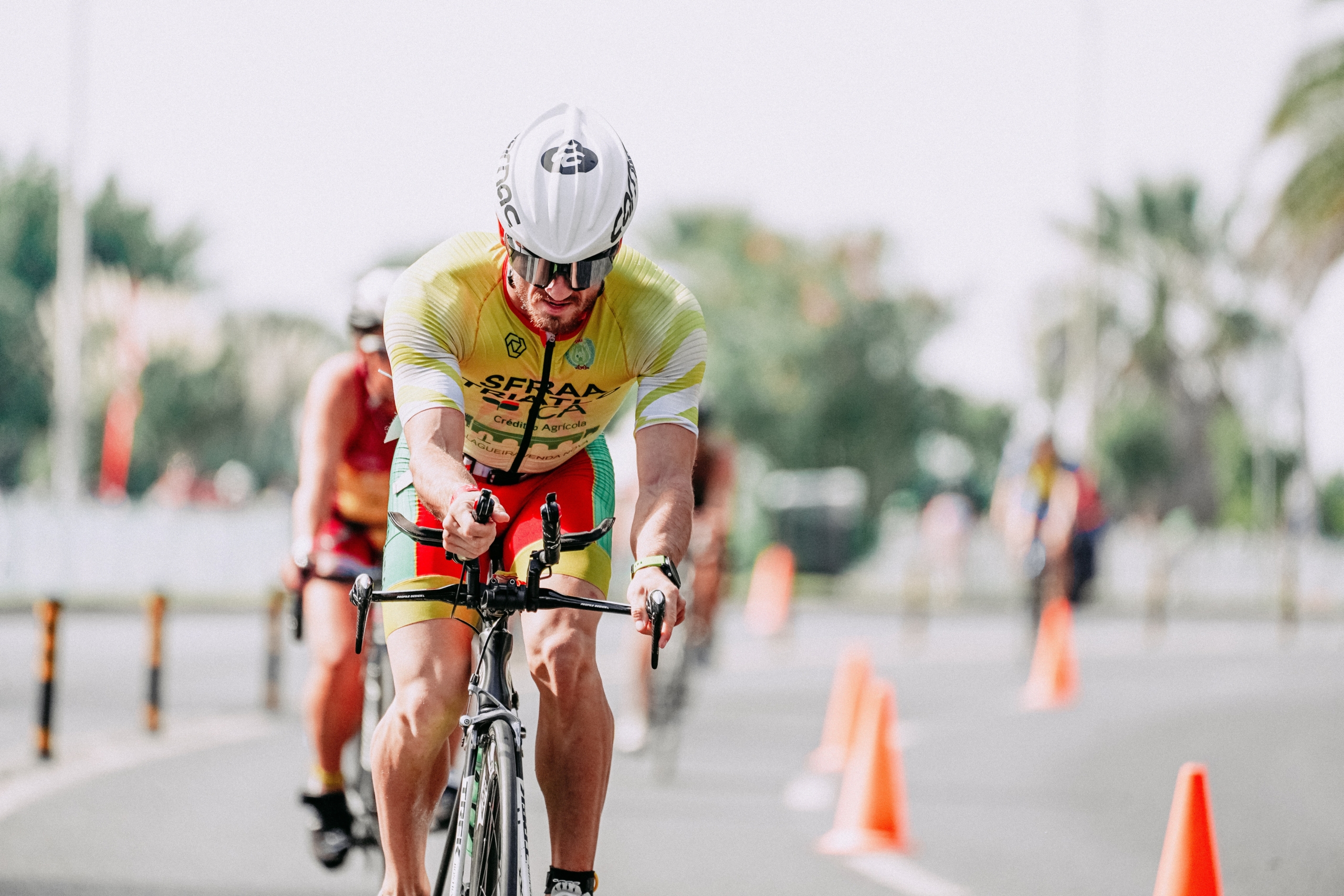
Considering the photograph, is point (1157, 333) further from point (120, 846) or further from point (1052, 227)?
point (120, 846)

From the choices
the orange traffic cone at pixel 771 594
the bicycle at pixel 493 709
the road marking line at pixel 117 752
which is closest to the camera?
the bicycle at pixel 493 709

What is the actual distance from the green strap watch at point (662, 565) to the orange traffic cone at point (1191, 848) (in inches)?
87.4

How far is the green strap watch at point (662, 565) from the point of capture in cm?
430

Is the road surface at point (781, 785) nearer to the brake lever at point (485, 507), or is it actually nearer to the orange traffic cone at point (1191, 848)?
the orange traffic cone at point (1191, 848)

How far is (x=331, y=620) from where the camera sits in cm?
668

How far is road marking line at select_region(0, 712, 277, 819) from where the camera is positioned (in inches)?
356

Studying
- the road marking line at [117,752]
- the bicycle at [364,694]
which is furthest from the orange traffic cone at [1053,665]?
the bicycle at [364,694]

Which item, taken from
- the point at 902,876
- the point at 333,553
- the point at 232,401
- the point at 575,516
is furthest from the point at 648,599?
the point at 232,401

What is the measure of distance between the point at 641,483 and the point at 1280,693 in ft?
42.0

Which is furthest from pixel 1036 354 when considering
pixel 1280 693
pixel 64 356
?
pixel 1280 693

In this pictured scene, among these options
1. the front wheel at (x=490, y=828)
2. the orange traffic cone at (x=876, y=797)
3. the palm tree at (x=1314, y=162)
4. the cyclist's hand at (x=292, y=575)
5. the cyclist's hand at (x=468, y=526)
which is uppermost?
the palm tree at (x=1314, y=162)

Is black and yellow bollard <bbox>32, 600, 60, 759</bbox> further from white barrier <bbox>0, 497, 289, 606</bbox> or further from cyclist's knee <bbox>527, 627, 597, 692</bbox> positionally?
white barrier <bbox>0, 497, 289, 606</bbox>

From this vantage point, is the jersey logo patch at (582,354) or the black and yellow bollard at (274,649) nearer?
the jersey logo patch at (582,354)

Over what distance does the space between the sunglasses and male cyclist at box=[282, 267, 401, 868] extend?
6.95ft
